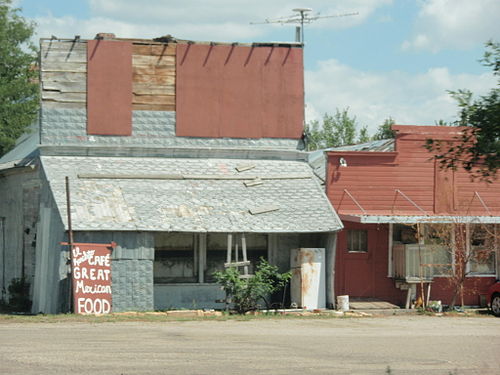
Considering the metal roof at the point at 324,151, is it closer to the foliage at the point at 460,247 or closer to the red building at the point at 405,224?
the red building at the point at 405,224

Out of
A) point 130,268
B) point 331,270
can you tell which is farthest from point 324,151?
point 130,268

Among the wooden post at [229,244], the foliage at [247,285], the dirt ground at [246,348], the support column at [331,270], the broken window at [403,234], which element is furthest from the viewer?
the broken window at [403,234]

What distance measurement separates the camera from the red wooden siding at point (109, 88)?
984 inches

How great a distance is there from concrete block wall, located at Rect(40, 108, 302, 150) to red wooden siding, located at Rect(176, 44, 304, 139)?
192mm

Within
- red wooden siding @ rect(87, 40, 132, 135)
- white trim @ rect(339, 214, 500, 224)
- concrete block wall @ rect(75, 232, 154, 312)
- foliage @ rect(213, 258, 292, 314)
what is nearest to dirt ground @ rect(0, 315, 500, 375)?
foliage @ rect(213, 258, 292, 314)

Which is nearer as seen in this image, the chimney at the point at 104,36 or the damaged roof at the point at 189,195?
the damaged roof at the point at 189,195

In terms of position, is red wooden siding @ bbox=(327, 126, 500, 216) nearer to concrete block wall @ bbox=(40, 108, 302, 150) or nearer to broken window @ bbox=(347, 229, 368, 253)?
broken window @ bbox=(347, 229, 368, 253)

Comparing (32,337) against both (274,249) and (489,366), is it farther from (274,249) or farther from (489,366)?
(274,249)

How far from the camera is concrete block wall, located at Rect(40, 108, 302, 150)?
2464 cm

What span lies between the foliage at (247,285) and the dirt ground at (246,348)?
172 centimetres

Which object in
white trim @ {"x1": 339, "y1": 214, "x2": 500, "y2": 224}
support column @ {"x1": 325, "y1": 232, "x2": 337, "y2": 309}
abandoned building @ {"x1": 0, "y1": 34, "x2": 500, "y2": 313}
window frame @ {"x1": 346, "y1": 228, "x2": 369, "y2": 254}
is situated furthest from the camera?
window frame @ {"x1": 346, "y1": 228, "x2": 369, "y2": 254}

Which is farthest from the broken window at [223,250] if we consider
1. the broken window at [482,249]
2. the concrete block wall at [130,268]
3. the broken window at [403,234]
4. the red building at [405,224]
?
the broken window at [482,249]

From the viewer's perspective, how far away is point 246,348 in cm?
1495

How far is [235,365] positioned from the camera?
13.0 meters
